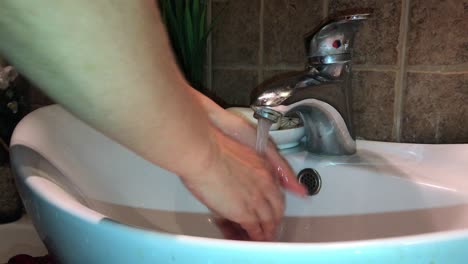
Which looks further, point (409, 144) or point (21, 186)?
point (409, 144)

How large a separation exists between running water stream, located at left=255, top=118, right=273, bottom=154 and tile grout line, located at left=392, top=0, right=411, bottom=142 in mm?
194

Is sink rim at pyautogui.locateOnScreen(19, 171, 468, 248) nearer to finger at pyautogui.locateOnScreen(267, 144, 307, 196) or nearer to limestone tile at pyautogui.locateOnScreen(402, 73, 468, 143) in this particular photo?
finger at pyautogui.locateOnScreen(267, 144, 307, 196)

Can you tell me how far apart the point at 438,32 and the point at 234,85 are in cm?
29

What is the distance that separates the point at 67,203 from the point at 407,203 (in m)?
0.33

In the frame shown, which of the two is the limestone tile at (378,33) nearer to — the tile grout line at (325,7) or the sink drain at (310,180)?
the tile grout line at (325,7)

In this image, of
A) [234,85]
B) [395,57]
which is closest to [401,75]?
[395,57]

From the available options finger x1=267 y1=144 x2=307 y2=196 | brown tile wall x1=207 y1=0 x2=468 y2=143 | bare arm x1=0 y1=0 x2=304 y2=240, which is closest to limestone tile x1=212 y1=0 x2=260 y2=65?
brown tile wall x1=207 y1=0 x2=468 y2=143

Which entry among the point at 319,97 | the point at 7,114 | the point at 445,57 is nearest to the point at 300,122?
the point at 319,97

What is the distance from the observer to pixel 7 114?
2.39 ft

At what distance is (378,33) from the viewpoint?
0.55 m

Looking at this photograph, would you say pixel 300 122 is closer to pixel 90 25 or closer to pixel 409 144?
pixel 409 144

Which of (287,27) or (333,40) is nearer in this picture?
(333,40)

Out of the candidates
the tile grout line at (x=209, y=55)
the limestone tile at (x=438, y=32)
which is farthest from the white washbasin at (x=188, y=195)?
the tile grout line at (x=209, y=55)

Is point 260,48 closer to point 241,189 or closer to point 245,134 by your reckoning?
point 245,134
